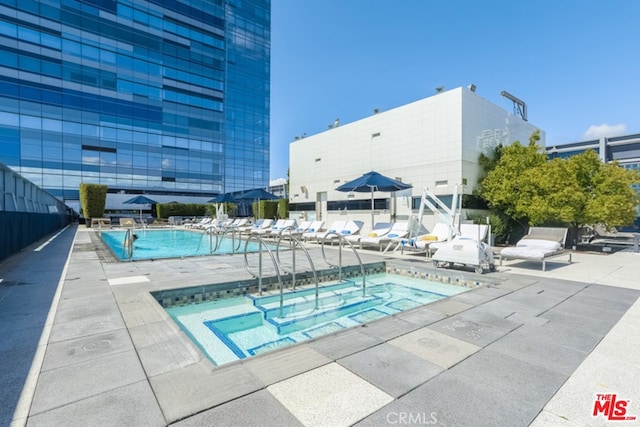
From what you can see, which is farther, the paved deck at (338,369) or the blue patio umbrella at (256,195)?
the blue patio umbrella at (256,195)

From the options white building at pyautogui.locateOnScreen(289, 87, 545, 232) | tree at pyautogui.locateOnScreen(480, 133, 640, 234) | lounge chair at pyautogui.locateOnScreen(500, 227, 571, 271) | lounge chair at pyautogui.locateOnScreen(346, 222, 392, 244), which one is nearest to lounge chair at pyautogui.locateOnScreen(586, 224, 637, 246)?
tree at pyautogui.locateOnScreen(480, 133, 640, 234)

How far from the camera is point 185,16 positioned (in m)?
38.5

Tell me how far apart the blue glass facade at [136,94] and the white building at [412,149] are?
25740 mm

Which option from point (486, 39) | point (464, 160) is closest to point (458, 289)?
point (464, 160)

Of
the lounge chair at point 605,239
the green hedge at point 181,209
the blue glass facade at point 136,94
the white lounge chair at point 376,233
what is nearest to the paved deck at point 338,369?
the white lounge chair at point 376,233

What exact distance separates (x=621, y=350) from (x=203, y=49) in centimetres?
4810

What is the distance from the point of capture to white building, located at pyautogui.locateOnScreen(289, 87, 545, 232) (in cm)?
1229

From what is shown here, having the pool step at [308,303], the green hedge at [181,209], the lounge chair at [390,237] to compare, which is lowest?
the pool step at [308,303]

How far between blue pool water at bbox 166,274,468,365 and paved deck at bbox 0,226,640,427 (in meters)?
0.66

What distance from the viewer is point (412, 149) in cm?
1388

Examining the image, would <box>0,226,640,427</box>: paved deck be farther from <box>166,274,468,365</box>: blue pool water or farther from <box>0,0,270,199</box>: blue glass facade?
<box>0,0,270,199</box>: blue glass facade

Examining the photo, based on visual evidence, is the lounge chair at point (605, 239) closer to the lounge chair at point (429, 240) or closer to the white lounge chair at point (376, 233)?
the lounge chair at point (429, 240)

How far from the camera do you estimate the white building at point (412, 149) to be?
1229cm

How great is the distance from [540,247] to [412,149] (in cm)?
795
